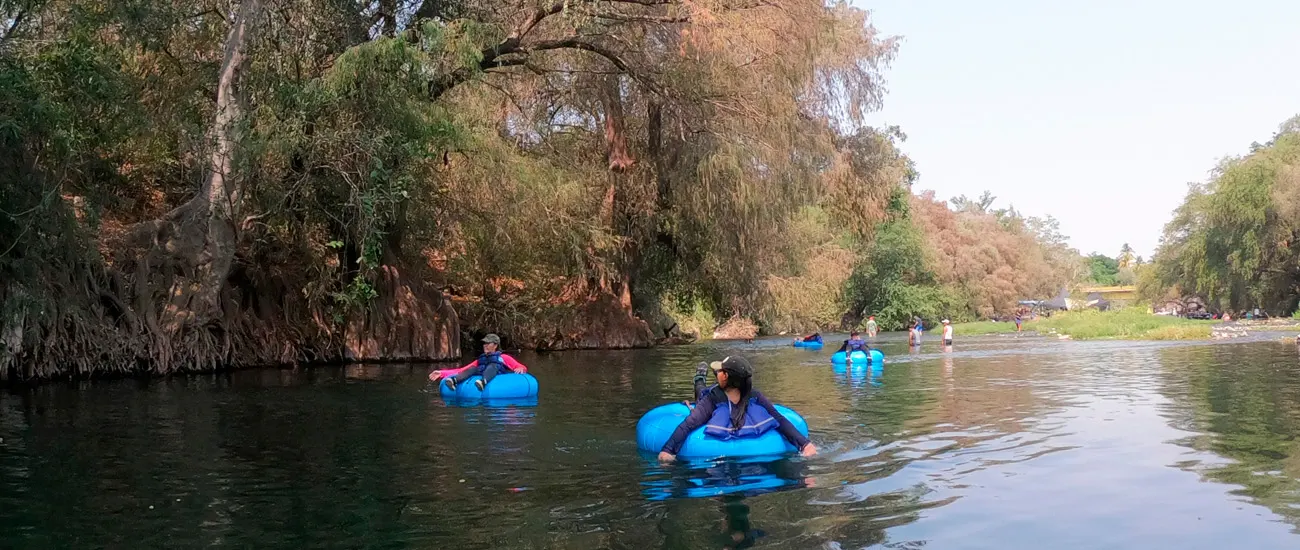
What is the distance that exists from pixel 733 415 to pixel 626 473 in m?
1.19

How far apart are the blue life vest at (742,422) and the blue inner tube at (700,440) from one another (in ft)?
0.14

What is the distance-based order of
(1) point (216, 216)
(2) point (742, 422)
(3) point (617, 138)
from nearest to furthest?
(2) point (742, 422), (1) point (216, 216), (3) point (617, 138)

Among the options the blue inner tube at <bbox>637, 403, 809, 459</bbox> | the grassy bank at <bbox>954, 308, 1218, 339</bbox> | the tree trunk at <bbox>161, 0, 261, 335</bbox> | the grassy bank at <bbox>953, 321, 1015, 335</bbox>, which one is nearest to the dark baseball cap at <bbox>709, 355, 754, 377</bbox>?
the blue inner tube at <bbox>637, 403, 809, 459</bbox>

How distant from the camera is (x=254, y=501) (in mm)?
7387

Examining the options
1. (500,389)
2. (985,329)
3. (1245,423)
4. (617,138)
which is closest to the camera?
(1245,423)

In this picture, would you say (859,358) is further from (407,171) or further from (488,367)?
(407,171)

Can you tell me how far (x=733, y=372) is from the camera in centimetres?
902

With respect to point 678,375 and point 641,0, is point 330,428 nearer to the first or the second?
point 678,375

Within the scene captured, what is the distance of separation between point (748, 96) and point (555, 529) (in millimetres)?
18282

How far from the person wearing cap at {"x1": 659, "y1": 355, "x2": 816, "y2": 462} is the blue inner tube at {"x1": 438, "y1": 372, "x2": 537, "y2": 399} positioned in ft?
18.5

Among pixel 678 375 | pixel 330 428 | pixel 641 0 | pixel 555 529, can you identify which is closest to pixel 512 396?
pixel 330 428

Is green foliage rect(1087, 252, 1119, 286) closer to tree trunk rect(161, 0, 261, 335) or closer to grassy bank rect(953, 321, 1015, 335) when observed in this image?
grassy bank rect(953, 321, 1015, 335)

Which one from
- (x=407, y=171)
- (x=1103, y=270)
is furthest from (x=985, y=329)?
(x=1103, y=270)

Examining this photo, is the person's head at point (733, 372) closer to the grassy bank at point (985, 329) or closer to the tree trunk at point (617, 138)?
the tree trunk at point (617, 138)
